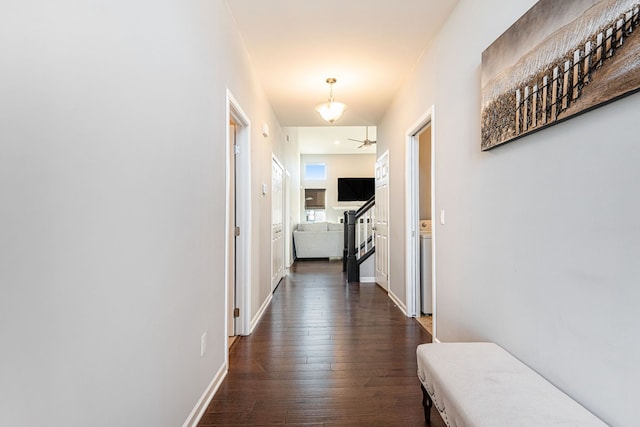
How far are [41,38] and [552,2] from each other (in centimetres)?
182

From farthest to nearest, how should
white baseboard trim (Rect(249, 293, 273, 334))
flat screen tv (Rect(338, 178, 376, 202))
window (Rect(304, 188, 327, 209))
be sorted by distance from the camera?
window (Rect(304, 188, 327, 209))
flat screen tv (Rect(338, 178, 376, 202))
white baseboard trim (Rect(249, 293, 273, 334))

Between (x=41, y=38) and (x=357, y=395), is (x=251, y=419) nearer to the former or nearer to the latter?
(x=357, y=395)

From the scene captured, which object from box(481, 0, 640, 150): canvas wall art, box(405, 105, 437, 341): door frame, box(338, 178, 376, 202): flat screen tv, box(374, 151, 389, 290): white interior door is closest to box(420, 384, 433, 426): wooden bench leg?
box(481, 0, 640, 150): canvas wall art

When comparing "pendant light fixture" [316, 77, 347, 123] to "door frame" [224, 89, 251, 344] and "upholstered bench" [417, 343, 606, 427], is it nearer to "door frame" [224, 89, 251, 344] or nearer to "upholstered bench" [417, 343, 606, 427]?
"door frame" [224, 89, 251, 344]

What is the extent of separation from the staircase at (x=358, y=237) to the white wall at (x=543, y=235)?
3.01 meters

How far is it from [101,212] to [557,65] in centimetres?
181

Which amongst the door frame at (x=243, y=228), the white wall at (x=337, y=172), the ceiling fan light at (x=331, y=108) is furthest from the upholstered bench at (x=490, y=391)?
the white wall at (x=337, y=172)

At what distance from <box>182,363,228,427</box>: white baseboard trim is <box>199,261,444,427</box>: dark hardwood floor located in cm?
4

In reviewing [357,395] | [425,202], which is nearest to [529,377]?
[357,395]

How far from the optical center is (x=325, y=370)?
2436 mm

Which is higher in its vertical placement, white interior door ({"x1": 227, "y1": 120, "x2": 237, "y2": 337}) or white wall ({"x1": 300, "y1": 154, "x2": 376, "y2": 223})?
white wall ({"x1": 300, "y1": 154, "x2": 376, "y2": 223})

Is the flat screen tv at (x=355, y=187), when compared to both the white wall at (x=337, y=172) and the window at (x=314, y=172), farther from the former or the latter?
the window at (x=314, y=172)

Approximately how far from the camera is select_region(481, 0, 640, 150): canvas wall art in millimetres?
1075

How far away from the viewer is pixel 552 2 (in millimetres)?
1379
